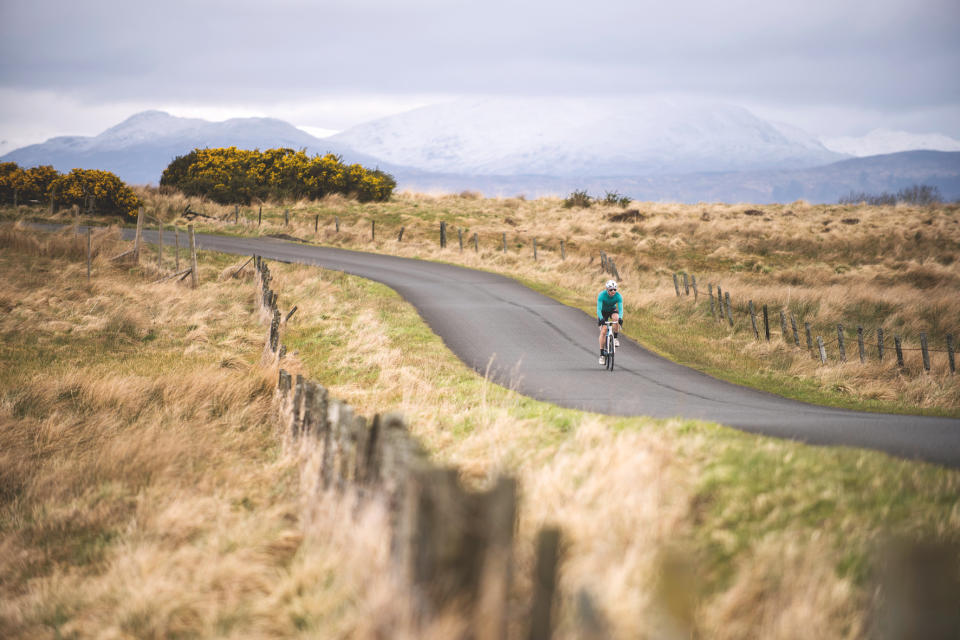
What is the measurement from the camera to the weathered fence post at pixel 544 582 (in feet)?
9.44

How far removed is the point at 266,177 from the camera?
47.7 m

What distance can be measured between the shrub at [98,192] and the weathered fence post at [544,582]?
3849 centimetres

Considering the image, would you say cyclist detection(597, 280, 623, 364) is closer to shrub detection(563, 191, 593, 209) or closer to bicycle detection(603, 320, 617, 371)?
bicycle detection(603, 320, 617, 371)

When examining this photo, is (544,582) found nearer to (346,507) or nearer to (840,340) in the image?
(346,507)

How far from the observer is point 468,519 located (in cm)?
309

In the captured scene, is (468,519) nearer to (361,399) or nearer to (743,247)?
(361,399)

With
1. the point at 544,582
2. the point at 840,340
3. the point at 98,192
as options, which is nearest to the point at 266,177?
the point at 98,192

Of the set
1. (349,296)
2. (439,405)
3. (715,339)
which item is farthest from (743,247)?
(439,405)

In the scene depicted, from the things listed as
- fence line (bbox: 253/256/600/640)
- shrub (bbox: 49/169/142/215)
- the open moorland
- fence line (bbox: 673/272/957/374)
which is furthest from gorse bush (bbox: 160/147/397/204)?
fence line (bbox: 253/256/600/640)

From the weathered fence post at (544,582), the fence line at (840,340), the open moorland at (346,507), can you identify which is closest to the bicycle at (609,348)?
the open moorland at (346,507)

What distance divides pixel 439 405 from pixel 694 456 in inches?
162

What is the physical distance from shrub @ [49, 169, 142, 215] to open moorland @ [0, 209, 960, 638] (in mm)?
21631

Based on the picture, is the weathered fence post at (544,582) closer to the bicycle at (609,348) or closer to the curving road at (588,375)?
the curving road at (588,375)

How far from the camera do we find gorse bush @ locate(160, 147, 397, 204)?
147 feet
